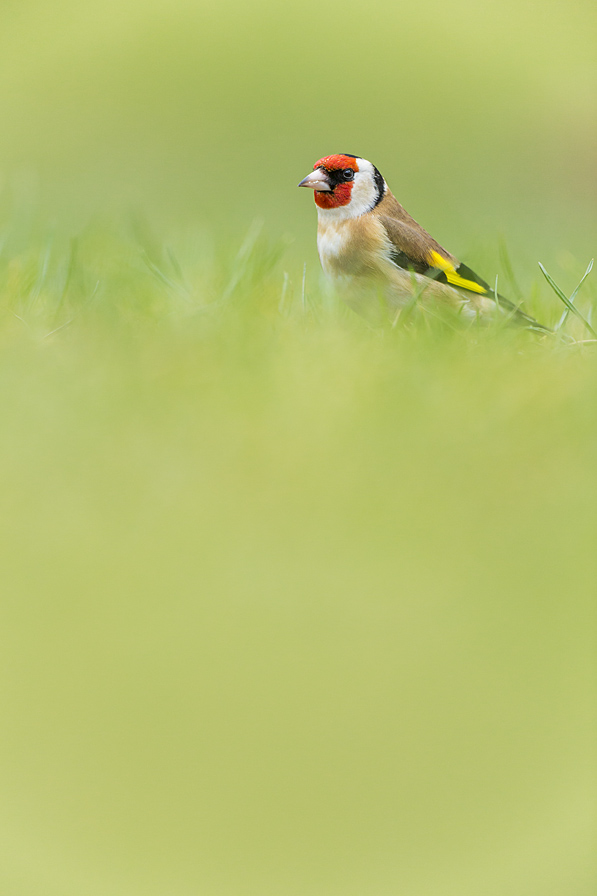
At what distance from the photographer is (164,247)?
2.24 metres

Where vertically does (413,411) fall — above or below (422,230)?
below

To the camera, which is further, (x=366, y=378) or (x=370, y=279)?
(x=370, y=279)

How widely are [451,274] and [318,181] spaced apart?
41 cm

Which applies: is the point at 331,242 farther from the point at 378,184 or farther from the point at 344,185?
the point at 378,184

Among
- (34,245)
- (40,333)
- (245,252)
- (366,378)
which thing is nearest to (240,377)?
(366,378)

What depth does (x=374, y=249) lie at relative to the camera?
1.99 metres

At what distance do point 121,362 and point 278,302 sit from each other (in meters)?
0.57

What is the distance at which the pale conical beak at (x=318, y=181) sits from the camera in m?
1.96

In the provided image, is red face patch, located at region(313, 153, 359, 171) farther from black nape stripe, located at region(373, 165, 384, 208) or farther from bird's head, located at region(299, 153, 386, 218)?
black nape stripe, located at region(373, 165, 384, 208)

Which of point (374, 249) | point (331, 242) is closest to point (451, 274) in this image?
point (374, 249)

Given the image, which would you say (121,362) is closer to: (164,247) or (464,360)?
(464,360)

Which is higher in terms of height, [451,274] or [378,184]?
[378,184]

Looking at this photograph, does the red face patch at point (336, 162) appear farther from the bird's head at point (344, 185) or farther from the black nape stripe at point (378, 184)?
the black nape stripe at point (378, 184)

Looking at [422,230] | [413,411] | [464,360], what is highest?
[422,230]
